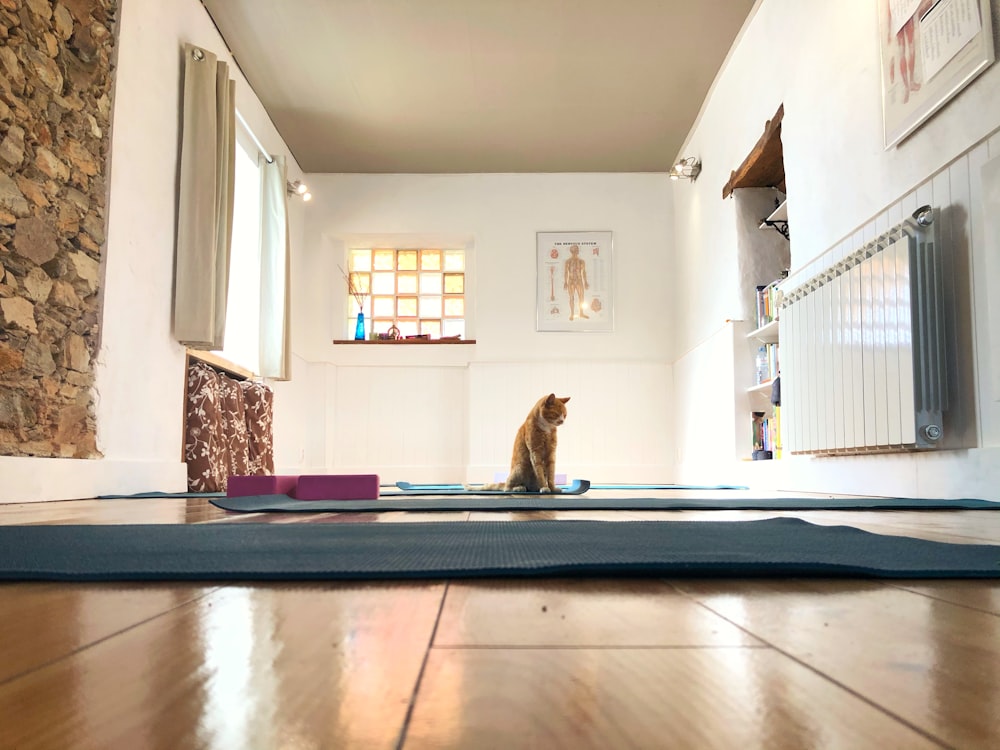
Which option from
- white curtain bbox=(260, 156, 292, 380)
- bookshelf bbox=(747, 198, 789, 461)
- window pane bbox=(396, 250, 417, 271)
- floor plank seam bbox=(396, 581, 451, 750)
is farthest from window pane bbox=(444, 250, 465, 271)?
floor plank seam bbox=(396, 581, 451, 750)

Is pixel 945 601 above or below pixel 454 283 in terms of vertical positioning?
below

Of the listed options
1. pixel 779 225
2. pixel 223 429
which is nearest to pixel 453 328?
pixel 223 429

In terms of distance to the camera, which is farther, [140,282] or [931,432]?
[140,282]

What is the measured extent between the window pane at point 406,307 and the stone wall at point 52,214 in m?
4.19

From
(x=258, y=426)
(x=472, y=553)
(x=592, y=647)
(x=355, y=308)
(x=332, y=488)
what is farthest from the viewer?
(x=355, y=308)

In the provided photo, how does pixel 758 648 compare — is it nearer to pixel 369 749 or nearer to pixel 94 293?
pixel 369 749

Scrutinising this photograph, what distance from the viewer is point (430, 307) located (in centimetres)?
756

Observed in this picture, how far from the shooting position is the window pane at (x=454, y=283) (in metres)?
7.56

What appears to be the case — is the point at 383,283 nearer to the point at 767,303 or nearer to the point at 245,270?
the point at 245,270

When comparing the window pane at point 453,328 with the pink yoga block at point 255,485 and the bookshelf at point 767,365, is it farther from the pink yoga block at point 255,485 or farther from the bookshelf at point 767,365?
the pink yoga block at point 255,485

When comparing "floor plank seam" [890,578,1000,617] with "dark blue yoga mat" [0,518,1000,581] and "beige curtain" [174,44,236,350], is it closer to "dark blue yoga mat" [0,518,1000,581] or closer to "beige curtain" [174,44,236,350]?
"dark blue yoga mat" [0,518,1000,581]

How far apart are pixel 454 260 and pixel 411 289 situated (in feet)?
1.66

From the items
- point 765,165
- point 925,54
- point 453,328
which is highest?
point 765,165

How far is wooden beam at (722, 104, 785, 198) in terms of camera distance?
4.43m
